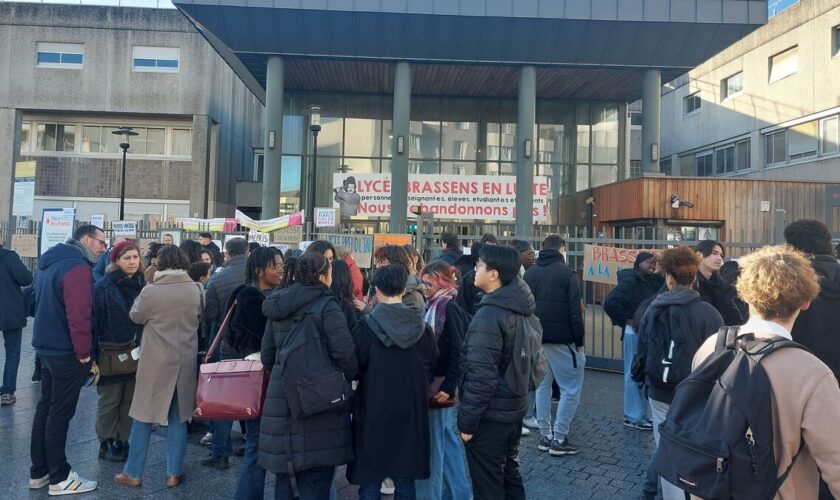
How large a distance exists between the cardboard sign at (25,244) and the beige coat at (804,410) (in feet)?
47.0

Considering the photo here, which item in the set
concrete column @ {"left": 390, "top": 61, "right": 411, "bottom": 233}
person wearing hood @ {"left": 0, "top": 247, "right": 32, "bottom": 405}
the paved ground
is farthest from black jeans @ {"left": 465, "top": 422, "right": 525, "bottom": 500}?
concrete column @ {"left": 390, "top": 61, "right": 411, "bottom": 233}

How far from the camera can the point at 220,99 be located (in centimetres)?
2620

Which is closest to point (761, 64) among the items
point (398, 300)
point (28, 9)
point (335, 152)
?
point (335, 152)

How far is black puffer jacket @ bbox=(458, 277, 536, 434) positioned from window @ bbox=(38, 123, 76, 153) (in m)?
27.5

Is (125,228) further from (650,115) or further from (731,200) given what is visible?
(731,200)

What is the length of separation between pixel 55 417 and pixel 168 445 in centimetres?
84

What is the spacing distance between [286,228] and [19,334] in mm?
4529

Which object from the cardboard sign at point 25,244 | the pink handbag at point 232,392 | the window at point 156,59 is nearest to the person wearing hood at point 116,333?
the pink handbag at point 232,392

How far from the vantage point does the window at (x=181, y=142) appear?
25.4m

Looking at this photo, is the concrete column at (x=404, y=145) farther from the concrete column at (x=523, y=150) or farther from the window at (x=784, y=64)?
the window at (x=784, y=64)

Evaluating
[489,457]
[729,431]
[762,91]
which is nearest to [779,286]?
[729,431]

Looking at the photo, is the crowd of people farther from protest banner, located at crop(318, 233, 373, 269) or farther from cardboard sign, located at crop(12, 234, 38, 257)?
cardboard sign, located at crop(12, 234, 38, 257)

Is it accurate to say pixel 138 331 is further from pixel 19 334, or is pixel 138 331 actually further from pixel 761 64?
pixel 761 64

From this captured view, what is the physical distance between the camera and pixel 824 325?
312cm
